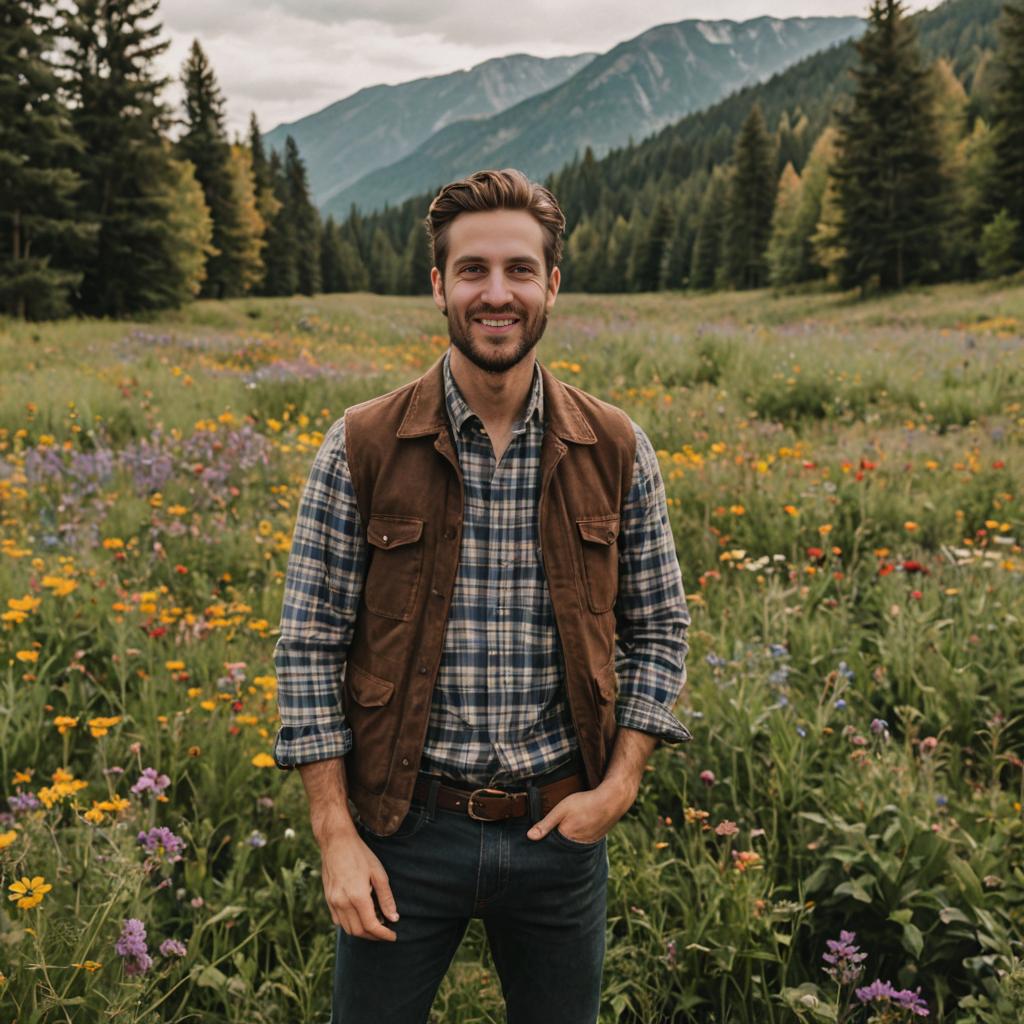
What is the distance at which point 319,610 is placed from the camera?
1.87m

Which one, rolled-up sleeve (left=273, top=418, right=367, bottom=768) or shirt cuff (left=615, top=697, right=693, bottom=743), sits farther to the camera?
shirt cuff (left=615, top=697, right=693, bottom=743)

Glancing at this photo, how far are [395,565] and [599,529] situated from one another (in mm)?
505

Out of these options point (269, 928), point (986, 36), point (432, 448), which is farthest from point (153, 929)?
point (986, 36)

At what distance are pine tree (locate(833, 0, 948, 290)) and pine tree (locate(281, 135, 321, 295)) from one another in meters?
41.2

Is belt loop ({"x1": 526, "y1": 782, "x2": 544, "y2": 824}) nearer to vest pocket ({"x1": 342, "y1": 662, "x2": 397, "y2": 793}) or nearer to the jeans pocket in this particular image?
the jeans pocket

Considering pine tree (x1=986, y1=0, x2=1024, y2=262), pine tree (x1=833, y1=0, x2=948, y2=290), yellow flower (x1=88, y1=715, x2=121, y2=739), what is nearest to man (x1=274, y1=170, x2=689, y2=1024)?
yellow flower (x1=88, y1=715, x2=121, y2=739)

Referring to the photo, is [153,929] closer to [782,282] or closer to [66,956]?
[66,956]

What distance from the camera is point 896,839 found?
8.74ft

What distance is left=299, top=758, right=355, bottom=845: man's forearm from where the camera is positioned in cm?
180

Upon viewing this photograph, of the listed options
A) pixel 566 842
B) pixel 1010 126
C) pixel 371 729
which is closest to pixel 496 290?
pixel 371 729

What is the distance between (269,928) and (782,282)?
5669cm

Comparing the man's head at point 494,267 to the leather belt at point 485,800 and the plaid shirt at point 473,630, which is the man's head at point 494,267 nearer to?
the plaid shirt at point 473,630

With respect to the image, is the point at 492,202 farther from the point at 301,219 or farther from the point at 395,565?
the point at 301,219

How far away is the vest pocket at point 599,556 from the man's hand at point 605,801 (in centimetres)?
35
